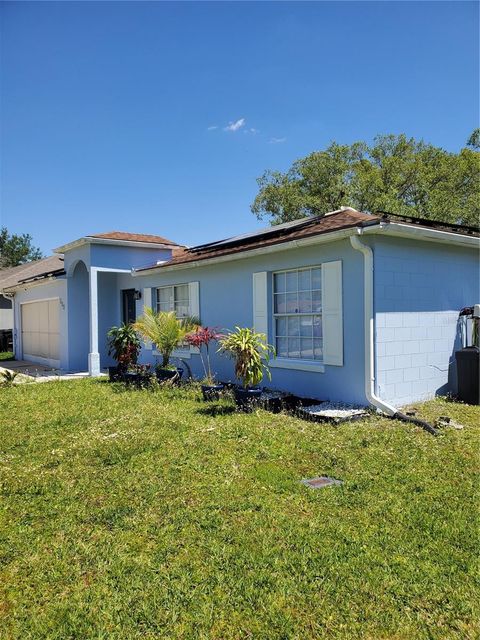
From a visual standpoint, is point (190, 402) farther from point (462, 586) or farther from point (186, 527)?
point (462, 586)

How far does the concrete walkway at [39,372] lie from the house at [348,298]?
13.0 feet

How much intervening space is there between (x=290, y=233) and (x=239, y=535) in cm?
695

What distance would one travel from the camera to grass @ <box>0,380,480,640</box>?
8.71 ft

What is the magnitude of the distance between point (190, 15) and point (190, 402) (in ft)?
26.2

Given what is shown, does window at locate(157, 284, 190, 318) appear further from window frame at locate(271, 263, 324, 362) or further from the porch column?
window frame at locate(271, 263, 324, 362)

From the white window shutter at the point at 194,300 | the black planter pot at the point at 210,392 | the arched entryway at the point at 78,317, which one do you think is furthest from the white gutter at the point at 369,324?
the arched entryway at the point at 78,317

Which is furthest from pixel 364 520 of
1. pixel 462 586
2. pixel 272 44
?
pixel 272 44

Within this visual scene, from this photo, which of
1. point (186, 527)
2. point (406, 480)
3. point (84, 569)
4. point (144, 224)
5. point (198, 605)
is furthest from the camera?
point (144, 224)

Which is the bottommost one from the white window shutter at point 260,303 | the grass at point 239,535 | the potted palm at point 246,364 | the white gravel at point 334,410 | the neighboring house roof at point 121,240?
the grass at point 239,535

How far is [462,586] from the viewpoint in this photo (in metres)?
2.90

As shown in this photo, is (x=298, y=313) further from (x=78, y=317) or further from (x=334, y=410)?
(x=78, y=317)

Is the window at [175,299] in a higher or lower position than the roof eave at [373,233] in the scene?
lower

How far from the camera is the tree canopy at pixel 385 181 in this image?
2603 cm

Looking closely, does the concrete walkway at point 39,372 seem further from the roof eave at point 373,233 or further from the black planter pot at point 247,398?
the black planter pot at point 247,398
